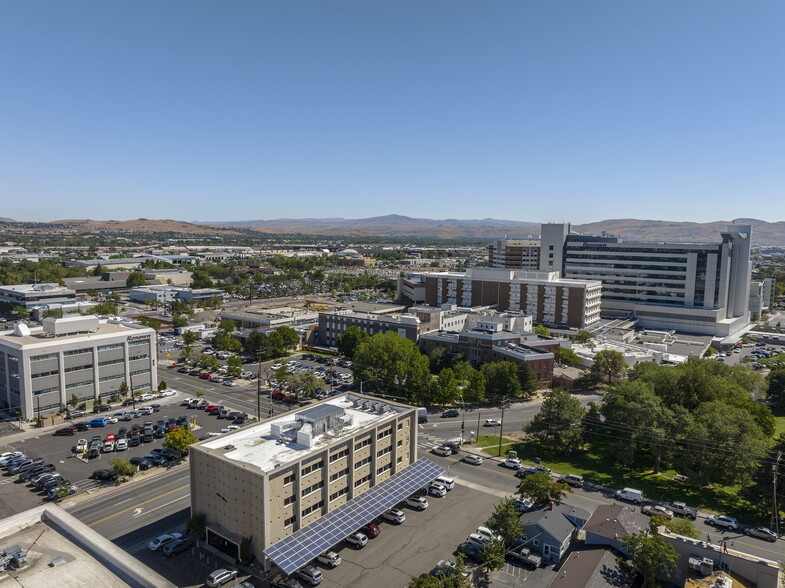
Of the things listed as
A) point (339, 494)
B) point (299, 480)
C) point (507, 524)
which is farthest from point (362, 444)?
point (507, 524)

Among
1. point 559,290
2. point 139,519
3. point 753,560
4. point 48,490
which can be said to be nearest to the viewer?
point 753,560

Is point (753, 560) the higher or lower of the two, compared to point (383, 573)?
higher

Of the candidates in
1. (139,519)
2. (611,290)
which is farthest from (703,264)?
(139,519)

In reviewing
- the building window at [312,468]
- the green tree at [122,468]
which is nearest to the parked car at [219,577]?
the building window at [312,468]

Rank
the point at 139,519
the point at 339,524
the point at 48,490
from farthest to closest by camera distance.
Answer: the point at 48,490 → the point at 139,519 → the point at 339,524

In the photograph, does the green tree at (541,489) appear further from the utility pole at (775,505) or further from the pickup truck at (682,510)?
the utility pole at (775,505)

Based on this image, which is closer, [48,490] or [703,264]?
[48,490]

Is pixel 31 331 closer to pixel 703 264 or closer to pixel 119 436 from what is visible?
pixel 119 436

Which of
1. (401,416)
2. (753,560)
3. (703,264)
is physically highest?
(703,264)
